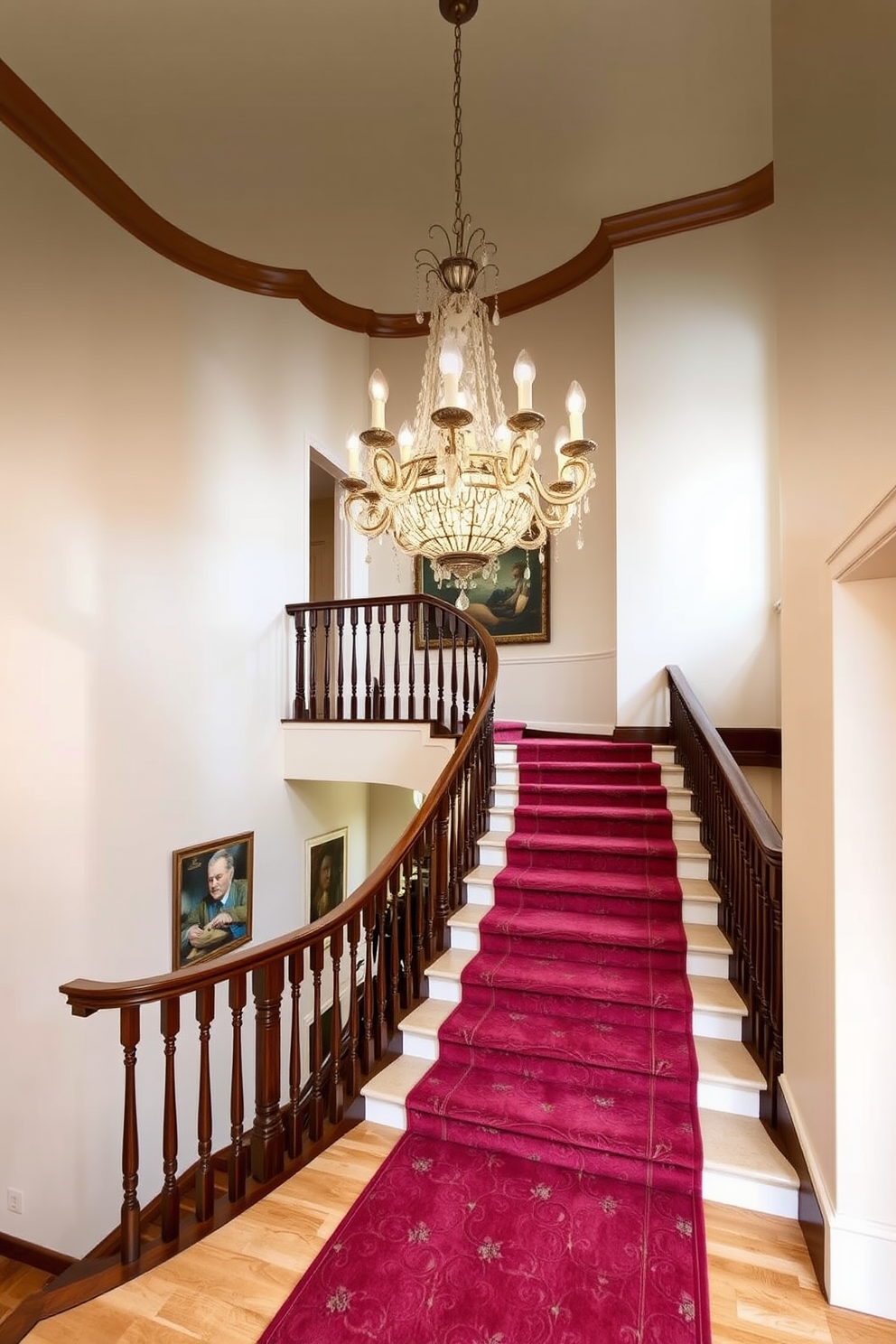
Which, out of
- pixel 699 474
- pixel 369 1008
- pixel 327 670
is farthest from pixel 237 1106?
pixel 699 474

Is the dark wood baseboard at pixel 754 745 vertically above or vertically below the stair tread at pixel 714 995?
above

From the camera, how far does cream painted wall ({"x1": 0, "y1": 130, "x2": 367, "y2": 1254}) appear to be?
3.42 meters

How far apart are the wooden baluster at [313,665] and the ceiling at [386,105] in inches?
113

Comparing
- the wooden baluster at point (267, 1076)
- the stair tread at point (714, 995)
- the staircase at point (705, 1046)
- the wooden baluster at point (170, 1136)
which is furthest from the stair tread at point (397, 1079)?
the stair tread at point (714, 995)

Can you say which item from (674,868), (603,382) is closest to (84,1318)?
(674,868)

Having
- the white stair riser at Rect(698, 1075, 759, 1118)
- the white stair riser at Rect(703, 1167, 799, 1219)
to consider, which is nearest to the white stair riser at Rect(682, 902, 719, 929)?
the white stair riser at Rect(698, 1075, 759, 1118)

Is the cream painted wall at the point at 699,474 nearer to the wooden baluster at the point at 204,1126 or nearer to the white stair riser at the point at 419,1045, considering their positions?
the white stair riser at the point at 419,1045

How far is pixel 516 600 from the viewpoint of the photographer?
652 cm

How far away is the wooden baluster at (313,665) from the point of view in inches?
213

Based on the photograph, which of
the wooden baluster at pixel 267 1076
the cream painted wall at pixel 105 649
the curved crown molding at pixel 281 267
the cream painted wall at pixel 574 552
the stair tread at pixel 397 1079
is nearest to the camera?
the wooden baluster at pixel 267 1076

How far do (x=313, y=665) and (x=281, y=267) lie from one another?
10.8 feet

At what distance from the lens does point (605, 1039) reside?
2.70 meters

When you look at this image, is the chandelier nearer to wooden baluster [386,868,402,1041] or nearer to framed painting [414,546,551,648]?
wooden baluster [386,868,402,1041]

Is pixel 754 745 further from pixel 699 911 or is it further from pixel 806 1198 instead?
pixel 806 1198
